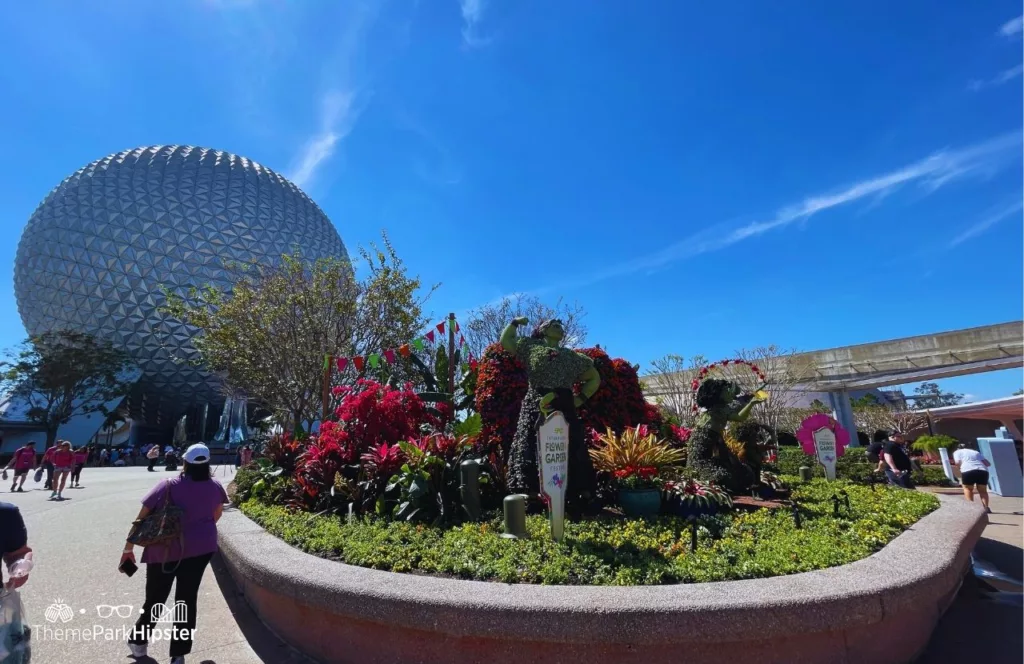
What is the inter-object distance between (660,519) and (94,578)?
614 cm

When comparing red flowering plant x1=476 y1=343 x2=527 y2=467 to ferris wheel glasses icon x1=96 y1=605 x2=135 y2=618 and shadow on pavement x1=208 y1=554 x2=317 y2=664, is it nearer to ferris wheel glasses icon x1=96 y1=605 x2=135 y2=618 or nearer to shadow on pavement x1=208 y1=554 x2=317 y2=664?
shadow on pavement x1=208 y1=554 x2=317 y2=664

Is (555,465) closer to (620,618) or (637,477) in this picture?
(620,618)

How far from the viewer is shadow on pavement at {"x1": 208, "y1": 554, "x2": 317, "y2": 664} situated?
334 cm

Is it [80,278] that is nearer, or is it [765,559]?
[765,559]

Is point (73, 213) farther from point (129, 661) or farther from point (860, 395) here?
point (860, 395)

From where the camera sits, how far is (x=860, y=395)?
4816cm

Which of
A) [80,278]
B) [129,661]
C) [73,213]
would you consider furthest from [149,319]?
[129,661]

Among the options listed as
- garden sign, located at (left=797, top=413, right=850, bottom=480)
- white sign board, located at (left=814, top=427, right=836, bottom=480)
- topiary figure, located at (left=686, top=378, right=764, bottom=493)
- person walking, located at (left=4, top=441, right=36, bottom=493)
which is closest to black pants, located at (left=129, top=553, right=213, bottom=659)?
topiary figure, located at (left=686, top=378, right=764, bottom=493)

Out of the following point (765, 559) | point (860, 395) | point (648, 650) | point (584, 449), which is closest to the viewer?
point (648, 650)

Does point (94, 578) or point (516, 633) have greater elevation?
point (516, 633)

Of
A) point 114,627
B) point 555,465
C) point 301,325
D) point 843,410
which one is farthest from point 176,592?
point 843,410

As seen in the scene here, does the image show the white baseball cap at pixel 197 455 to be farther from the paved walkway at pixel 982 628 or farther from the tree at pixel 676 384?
the tree at pixel 676 384

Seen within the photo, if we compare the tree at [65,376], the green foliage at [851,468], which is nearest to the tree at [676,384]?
the green foliage at [851,468]

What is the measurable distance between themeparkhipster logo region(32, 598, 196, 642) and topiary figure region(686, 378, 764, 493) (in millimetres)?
5973
